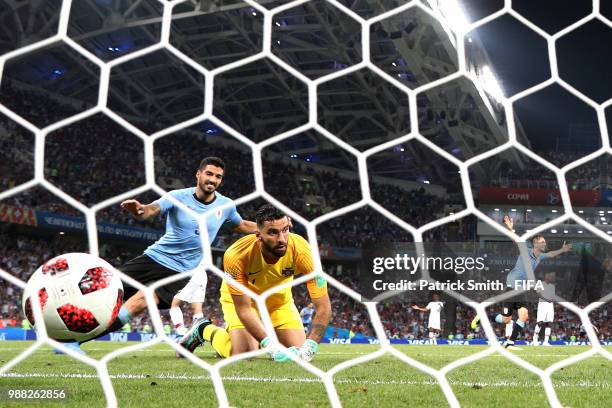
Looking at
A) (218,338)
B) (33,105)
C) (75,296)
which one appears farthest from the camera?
(33,105)

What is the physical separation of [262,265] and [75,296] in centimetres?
160

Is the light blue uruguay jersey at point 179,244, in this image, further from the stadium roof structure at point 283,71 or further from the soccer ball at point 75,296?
the stadium roof structure at point 283,71

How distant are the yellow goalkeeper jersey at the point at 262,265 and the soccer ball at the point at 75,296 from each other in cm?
126

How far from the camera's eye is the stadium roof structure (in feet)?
58.2

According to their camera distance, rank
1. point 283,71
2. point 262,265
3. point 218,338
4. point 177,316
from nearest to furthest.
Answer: point 262,265, point 218,338, point 177,316, point 283,71

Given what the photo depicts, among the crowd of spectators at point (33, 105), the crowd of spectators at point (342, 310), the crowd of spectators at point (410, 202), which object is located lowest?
the crowd of spectators at point (342, 310)

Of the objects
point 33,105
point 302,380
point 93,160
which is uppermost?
point 33,105

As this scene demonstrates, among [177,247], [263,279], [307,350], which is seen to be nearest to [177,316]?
[177,247]

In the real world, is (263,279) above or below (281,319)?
above

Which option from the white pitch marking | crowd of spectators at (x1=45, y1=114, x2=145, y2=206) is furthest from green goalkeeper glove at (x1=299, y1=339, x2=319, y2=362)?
crowd of spectators at (x1=45, y1=114, x2=145, y2=206)

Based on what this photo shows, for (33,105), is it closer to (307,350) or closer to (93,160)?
(93,160)

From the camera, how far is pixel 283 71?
24.3m

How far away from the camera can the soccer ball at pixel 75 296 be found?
104 inches

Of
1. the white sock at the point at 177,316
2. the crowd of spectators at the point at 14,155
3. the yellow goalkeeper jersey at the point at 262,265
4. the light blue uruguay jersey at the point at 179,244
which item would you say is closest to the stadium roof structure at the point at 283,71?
the crowd of spectators at the point at 14,155
